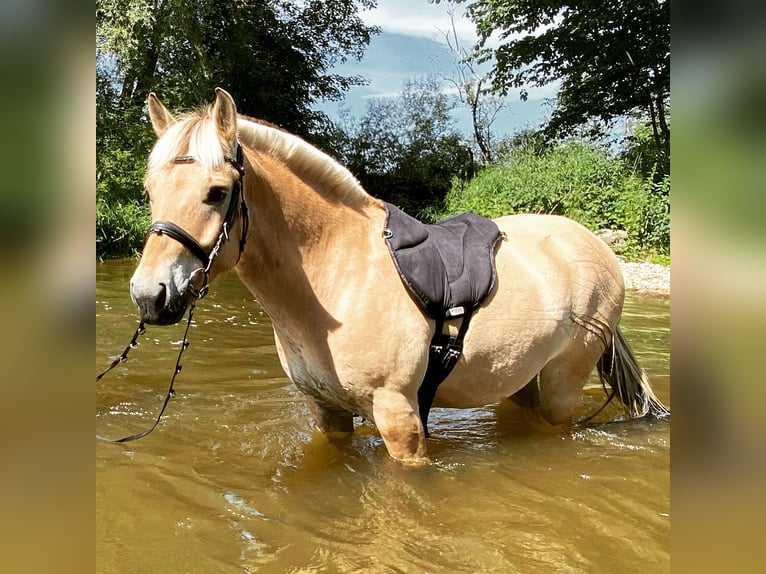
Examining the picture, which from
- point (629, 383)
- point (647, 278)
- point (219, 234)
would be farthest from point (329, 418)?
point (647, 278)

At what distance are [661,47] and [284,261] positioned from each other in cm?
1594

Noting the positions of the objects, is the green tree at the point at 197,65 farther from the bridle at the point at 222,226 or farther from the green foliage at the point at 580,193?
the green foliage at the point at 580,193

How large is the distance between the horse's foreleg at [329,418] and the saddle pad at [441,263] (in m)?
0.93

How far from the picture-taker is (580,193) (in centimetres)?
1392

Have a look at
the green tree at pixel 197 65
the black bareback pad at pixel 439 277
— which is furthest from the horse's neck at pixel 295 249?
the green tree at pixel 197 65

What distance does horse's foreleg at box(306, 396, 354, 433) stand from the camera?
3293 mm

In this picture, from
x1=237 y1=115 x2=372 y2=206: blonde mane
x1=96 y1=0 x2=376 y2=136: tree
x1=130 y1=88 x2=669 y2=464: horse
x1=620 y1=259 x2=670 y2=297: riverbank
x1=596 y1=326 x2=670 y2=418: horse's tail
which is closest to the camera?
x1=130 y1=88 x2=669 y2=464: horse

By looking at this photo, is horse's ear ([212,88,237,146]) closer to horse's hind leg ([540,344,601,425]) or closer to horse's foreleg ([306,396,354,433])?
horse's foreleg ([306,396,354,433])

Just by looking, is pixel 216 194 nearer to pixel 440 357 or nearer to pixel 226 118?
pixel 226 118

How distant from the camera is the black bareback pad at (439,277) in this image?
2.88 meters

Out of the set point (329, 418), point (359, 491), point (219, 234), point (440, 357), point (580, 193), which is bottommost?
point (359, 491)

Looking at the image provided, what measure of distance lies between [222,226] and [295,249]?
513 millimetres

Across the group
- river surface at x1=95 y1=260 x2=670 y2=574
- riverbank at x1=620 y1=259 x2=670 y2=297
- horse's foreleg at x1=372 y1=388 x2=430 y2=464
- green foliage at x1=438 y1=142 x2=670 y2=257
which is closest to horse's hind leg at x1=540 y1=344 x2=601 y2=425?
river surface at x1=95 y1=260 x2=670 y2=574

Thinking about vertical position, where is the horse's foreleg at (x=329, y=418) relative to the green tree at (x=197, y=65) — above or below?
below
